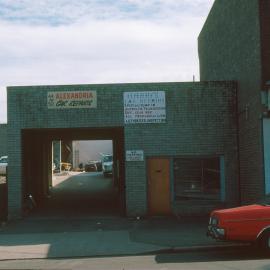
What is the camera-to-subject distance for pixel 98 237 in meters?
14.3

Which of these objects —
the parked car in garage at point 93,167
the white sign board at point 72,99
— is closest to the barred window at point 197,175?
the white sign board at point 72,99

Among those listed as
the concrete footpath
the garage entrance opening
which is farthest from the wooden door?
the garage entrance opening

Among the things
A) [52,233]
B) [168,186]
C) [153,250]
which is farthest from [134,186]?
[153,250]

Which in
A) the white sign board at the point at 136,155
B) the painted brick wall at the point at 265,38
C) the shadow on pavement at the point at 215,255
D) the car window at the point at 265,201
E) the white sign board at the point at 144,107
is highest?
the painted brick wall at the point at 265,38

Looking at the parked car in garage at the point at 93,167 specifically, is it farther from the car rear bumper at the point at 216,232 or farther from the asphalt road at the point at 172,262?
the car rear bumper at the point at 216,232

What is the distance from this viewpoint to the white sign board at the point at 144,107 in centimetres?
1836

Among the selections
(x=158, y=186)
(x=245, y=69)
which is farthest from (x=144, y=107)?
(x=245, y=69)

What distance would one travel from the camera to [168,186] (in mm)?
18500

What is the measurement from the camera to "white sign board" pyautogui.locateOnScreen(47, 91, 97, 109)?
18312mm

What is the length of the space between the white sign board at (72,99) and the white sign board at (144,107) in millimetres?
1183

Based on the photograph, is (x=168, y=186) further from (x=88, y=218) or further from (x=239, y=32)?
(x=239, y=32)

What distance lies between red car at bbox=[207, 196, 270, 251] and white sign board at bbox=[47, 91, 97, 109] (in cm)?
821

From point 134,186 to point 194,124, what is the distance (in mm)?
3003

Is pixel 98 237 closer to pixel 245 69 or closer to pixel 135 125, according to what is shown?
pixel 135 125
